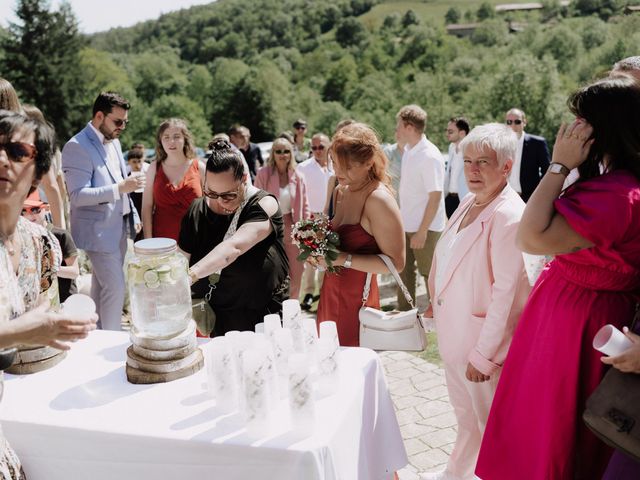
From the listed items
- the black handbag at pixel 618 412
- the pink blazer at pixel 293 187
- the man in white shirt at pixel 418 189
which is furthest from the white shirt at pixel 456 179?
the black handbag at pixel 618 412

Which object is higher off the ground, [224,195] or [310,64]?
[310,64]

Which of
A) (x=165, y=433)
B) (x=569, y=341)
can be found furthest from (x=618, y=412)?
(x=165, y=433)

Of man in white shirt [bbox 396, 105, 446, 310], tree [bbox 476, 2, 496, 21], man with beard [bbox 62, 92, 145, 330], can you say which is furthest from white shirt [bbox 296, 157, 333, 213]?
tree [bbox 476, 2, 496, 21]

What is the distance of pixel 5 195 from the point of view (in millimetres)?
1840

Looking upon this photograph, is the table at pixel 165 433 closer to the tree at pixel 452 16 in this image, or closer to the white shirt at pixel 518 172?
the white shirt at pixel 518 172

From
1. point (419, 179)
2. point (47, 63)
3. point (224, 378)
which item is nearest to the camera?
point (224, 378)

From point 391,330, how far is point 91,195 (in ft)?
8.93

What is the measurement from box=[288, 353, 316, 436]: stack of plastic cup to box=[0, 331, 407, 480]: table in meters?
0.04

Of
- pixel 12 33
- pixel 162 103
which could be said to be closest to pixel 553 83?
pixel 162 103

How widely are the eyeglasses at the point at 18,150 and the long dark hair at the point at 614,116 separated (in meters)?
2.01

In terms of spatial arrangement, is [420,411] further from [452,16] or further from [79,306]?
[452,16]

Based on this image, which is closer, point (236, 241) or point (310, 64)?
point (236, 241)

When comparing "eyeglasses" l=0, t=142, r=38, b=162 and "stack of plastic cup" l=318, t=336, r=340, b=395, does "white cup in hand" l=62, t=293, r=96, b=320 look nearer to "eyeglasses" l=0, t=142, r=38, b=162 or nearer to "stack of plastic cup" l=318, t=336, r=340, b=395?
"eyeglasses" l=0, t=142, r=38, b=162

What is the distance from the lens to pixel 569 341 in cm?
220
